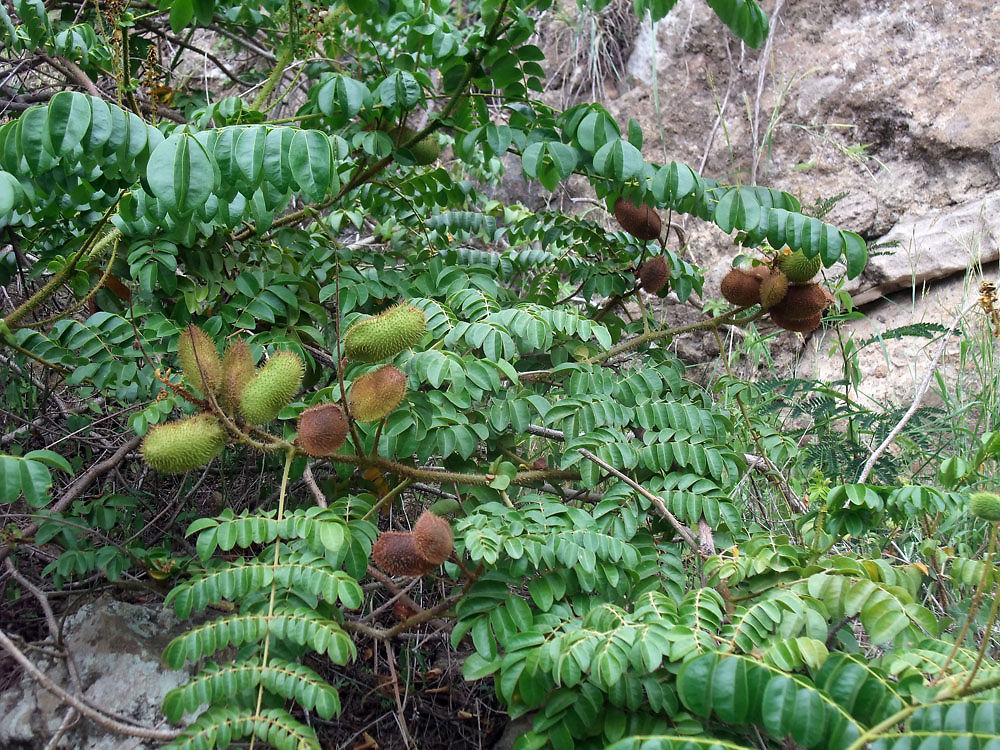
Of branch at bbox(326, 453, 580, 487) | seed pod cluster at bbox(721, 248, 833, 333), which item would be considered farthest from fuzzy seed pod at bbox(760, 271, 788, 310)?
branch at bbox(326, 453, 580, 487)

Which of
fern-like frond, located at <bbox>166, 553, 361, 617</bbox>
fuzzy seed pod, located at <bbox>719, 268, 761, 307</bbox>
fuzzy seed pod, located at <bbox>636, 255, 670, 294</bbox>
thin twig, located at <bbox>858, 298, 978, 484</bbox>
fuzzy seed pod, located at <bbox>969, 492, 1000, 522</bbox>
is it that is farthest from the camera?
fuzzy seed pod, located at <bbox>636, 255, 670, 294</bbox>

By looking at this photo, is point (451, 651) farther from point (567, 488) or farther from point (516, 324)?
point (516, 324)

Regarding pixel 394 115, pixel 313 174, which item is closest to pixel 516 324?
pixel 313 174

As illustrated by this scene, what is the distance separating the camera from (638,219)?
228 cm

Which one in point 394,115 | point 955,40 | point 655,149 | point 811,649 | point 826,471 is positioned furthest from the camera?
point 655,149

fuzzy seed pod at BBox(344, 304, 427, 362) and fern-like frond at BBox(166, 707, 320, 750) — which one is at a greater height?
fuzzy seed pod at BBox(344, 304, 427, 362)

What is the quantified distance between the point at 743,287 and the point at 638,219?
1.25 feet

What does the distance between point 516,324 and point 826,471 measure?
1.24m

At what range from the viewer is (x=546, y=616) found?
4.71 feet

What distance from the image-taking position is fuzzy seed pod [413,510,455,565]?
1.40 meters

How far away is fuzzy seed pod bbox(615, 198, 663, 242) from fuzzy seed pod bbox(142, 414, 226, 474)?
4.46ft

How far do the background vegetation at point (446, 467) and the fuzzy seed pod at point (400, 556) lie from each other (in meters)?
0.10

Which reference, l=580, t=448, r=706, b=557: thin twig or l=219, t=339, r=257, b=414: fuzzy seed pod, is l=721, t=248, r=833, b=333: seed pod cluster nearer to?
l=580, t=448, r=706, b=557: thin twig

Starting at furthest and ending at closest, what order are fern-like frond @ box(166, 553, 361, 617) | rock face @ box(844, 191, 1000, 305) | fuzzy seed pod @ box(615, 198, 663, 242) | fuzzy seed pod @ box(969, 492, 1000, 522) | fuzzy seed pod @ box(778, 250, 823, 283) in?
1. rock face @ box(844, 191, 1000, 305)
2. fuzzy seed pod @ box(615, 198, 663, 242)
3. fuzzy seed pod @ box(778, 250, 823, 283)
4. fern-like frond @ box(166, 553, 361, 617)
5. fuzzy seed pod @ box(969, 492, 1000, 522)
